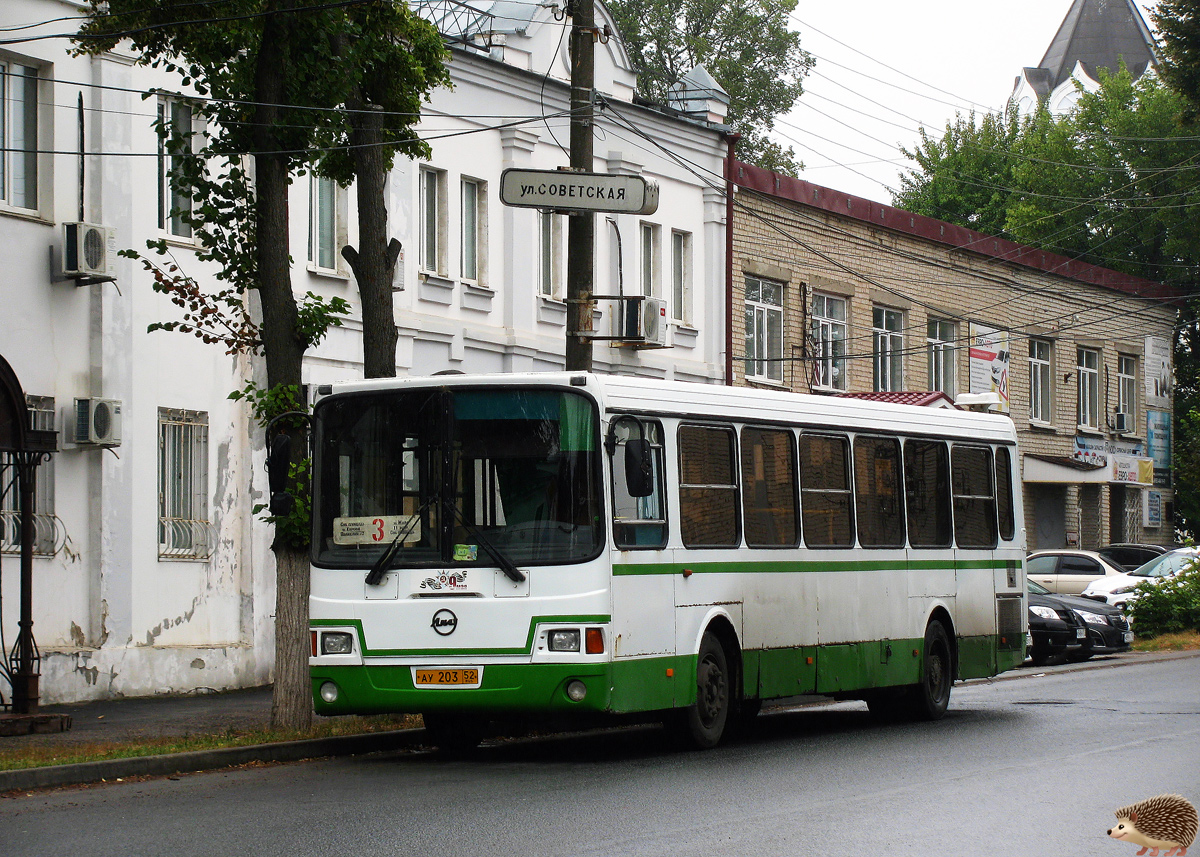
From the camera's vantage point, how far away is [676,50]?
178ft

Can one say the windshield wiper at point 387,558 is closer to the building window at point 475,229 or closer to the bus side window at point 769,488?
the bus side window at point 769,488

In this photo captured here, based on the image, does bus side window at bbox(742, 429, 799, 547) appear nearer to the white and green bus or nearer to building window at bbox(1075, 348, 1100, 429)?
the white and green bus

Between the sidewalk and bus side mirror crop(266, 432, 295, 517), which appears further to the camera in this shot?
bus side mirror crop(266, 432, 295, 517)

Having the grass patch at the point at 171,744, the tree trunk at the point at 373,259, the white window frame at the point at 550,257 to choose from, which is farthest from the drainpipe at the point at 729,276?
the grass patch at the point at 171,744

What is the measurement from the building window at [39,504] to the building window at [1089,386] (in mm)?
31075

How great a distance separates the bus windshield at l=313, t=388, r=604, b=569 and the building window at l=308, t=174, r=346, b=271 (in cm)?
968

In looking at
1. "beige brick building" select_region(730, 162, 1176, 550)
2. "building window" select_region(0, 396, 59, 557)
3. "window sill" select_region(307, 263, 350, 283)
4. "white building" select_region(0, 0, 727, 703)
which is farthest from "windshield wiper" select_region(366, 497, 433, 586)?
"beige brick building" select_region(730, 162, 1176, 550)

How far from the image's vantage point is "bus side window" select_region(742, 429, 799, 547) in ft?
48.0

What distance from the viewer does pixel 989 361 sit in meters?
40.5

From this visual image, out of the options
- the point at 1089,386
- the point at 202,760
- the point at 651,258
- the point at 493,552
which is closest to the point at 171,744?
the point at 202,760

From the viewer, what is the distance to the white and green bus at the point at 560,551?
12602 mm

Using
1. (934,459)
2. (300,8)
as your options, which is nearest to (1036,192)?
(934,459)

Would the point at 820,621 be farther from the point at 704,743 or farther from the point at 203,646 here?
the point at 203,646

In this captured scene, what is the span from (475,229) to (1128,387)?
1040 inches
